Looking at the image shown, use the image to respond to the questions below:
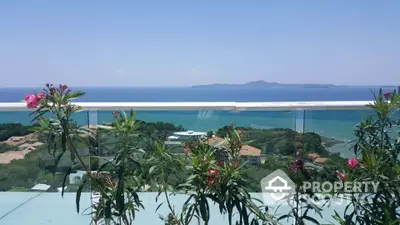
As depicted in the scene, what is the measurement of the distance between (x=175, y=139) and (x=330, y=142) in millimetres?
1148

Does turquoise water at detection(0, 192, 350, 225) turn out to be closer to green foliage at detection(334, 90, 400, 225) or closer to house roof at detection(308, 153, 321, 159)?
house roof at detection(308, 153, 321, 159)

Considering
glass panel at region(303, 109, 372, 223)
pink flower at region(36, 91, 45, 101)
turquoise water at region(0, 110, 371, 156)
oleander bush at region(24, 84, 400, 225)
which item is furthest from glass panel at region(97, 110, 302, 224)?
pink flower at region(36, 91, 45, 101)

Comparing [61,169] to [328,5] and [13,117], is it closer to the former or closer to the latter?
[13,117]

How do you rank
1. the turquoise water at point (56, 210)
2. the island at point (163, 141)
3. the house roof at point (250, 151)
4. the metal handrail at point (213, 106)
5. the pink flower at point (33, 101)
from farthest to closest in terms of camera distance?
the metal handrail at point (213, 106)
the turquoise water at point (56, 210)
the island at point (163, 141)
the house roof at point (250, 151)
the pink flower at point (33, 101)

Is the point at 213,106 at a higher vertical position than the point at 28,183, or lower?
higher

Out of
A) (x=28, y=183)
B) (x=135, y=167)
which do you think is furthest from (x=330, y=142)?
(x=28, y=183)

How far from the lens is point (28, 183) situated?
252 cm

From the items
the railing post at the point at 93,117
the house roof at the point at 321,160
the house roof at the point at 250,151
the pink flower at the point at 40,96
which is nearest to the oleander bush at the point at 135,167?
the pink flower at the point at 40,96

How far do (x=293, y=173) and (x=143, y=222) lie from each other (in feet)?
3.83

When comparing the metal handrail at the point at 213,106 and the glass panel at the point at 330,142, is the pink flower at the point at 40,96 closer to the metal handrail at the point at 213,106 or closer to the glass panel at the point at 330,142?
the metal handrail at the point at 213,106

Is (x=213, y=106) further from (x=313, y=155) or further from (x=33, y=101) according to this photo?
(x=33, y=101)

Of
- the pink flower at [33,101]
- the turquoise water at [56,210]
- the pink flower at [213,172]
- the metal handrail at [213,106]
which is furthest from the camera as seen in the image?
the metal handrail at [213,106]

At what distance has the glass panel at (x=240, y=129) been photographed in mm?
2314

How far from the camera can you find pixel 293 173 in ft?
6.45
